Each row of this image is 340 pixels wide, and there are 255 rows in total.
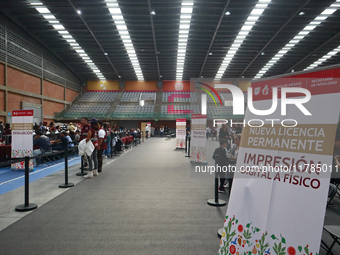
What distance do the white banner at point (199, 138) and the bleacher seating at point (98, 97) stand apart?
96.5ft

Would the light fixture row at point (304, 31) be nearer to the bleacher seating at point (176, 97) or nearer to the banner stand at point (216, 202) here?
the bleacher seating at point (176, 97)

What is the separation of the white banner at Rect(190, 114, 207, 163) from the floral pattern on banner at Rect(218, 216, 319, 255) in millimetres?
5733

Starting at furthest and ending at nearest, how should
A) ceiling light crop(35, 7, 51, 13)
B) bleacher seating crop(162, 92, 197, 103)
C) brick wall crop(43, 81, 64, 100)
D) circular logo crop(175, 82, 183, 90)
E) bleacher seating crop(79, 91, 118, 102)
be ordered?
circular logo crop(175, 82, 183, 90), bleacher seating crop(162, 92, 197, 103), bleacher seating crop(79, 91, 118, 102), brick wall crop(43, 81, 64, 100), ceiling light crop(35, 7, 51, 13)

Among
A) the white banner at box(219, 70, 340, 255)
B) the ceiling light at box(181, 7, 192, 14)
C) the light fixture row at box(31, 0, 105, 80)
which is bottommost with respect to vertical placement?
the white banner at box(219, 70, 340, 255)

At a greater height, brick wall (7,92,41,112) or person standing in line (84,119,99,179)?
brick wall (7,92,41,112)

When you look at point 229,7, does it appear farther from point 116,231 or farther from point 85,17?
point 116,231

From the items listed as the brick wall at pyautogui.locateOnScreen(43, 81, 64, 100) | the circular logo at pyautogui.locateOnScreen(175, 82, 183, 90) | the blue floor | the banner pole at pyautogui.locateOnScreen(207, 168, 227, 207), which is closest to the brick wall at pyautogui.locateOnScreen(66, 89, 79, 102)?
the brick wall at pyautogui.locateOnScreen(43, 81, 64, 100)

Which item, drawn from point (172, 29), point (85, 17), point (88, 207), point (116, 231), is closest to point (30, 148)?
point (88, 207)

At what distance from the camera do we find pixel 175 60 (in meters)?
27.8

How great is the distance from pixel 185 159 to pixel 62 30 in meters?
17.9

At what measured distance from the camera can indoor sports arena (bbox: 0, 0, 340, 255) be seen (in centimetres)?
146

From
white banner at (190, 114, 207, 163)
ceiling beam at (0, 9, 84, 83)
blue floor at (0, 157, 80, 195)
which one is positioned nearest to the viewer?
blue floor at (0, 157, 80, 195)

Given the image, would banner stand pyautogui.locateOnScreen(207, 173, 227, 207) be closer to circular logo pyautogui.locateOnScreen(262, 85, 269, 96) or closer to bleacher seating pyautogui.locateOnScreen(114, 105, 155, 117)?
circular logo pyautogui.locateOnScreen(262, 85, 269, 96)

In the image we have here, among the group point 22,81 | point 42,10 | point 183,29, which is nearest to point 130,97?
point 22,81
